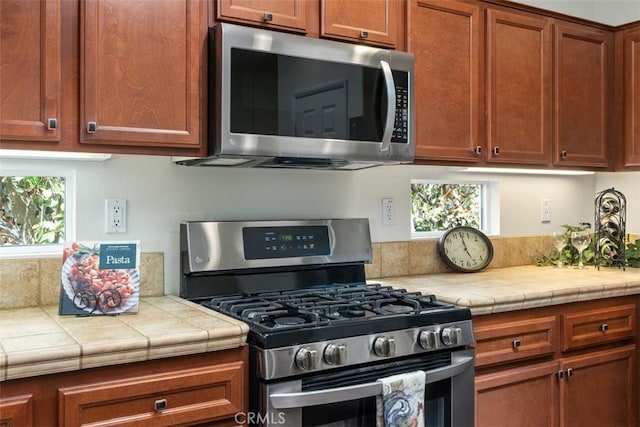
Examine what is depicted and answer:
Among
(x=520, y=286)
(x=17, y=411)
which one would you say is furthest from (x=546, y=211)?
(x=17, y=411)

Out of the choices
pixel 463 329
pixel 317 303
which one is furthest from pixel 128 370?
pixel 463 329

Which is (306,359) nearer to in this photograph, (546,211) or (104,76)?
(104,76)

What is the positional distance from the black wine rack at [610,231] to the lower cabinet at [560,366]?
17.6 inches

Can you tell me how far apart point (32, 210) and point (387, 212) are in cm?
142

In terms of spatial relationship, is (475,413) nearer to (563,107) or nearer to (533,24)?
(563,107)

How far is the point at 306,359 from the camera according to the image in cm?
157

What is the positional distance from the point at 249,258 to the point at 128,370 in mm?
794

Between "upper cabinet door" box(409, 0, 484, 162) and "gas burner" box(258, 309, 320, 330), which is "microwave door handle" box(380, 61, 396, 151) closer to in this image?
"upper cabinet door" box(409, 0, 484, 162)

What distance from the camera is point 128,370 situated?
1428 millimetres

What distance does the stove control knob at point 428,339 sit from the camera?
5.87 ft

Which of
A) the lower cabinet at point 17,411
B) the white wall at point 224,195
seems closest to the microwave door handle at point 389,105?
the white wall at point 224,195

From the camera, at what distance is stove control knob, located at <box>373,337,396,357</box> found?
169 centimetres

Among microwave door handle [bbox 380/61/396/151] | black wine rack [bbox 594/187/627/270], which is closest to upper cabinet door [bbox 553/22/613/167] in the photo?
black wine rack [bbox 594/187/627/270]

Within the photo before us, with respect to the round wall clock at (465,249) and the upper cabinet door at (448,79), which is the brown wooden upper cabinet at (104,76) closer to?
the upper cabinet door at (448,79)
